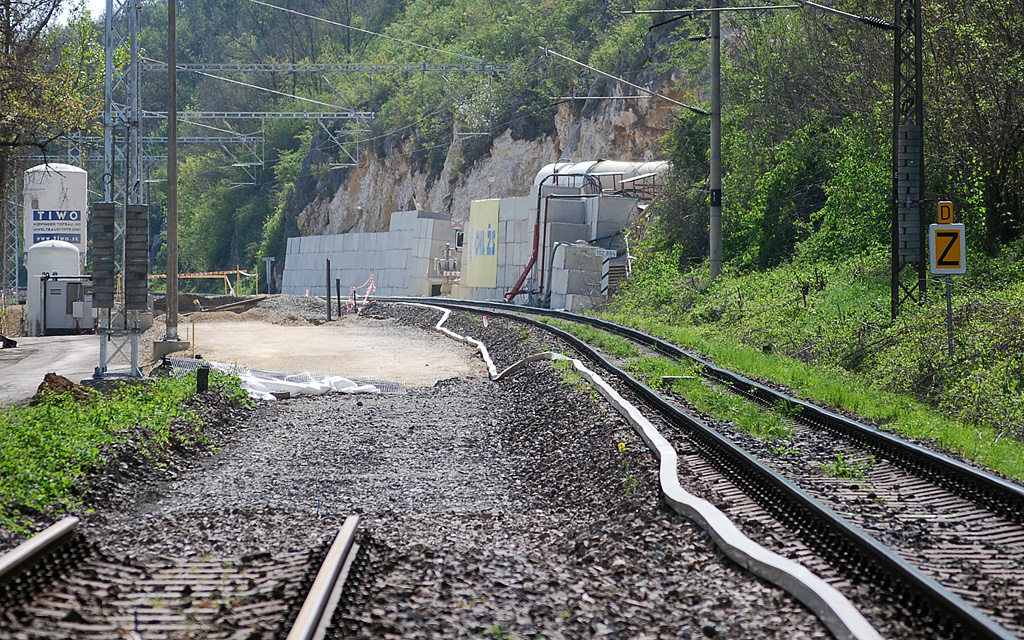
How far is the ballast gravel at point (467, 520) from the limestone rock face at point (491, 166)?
30000mm

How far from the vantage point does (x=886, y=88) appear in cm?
2578

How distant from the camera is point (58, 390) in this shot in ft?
50.3

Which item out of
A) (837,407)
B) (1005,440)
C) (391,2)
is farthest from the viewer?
(391,2)

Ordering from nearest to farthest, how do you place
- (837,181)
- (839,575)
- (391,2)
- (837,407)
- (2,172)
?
(839,575), (837,407), (2,172), (837,181), (391,2)

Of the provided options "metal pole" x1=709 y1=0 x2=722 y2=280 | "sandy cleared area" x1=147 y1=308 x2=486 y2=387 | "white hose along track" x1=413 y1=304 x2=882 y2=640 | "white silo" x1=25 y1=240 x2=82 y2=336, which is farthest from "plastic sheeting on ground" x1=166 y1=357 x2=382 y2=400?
"white silo" x1=25 y1=240 x2=82 y2=336

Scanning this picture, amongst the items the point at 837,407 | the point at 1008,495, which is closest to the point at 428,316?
the point at 837,407

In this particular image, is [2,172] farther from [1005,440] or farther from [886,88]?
[1005,440]

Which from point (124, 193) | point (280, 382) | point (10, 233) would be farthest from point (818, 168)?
point (10, 233)

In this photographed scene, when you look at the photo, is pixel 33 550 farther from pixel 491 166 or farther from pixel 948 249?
pixel 491 166

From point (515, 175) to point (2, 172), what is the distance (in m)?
44.6

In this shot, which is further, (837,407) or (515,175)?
(515,175)

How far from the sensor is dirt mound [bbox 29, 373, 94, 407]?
49.6 feet

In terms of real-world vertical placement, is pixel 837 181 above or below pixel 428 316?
above

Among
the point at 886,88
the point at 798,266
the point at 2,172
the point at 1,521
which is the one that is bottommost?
the point at 1,521
